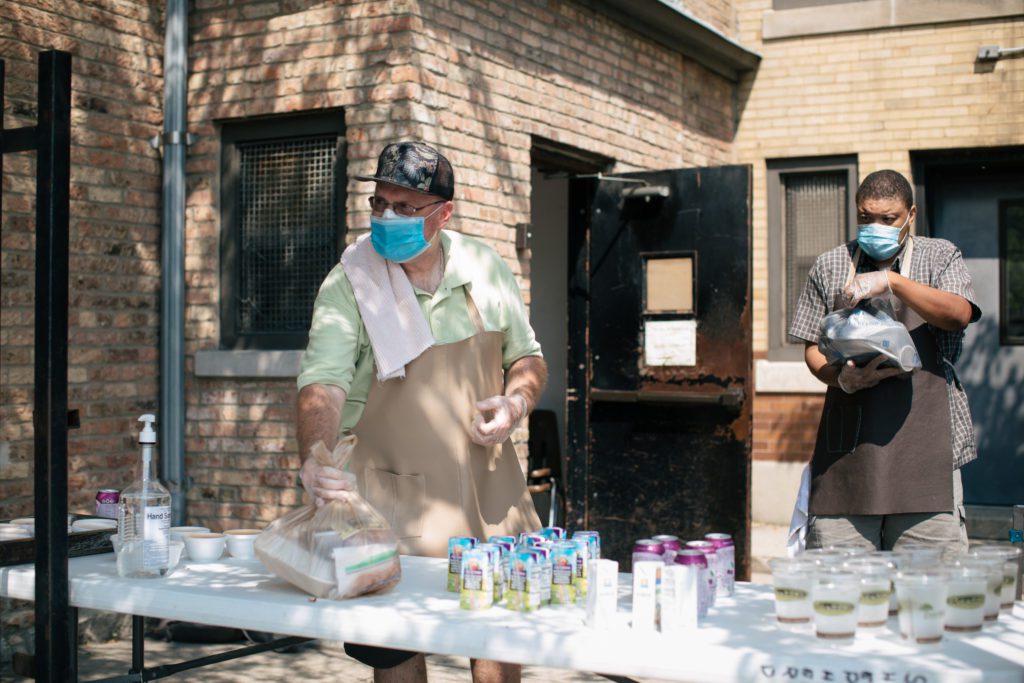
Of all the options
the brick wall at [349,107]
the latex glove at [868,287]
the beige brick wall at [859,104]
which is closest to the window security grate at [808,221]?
the beige brick wall at [859,104]

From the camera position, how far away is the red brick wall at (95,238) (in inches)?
242

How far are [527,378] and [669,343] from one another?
3893 mm

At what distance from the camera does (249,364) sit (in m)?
6.77

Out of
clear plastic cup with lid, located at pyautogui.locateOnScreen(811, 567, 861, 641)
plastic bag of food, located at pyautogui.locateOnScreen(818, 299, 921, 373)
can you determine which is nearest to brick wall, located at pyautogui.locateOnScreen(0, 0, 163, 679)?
plastic bag of food, located at pyautogui.locateOnScreen(818, 299, 921, 373)

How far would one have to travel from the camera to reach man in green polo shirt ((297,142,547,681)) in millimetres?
3693

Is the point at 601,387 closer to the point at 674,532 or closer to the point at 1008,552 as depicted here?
the point at 674,532

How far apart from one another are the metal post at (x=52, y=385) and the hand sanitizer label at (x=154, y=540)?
0.72 ft

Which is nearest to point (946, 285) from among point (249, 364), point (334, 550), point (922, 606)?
point (922, 606)

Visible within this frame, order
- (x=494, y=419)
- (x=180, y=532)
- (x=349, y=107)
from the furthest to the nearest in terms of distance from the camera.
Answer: (x=349, y=107), (x=180, y=532), (x=494, y=419)

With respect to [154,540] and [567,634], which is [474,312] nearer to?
[154,540]

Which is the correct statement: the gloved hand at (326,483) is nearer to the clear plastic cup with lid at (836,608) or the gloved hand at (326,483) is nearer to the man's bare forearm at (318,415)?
the man's bare forearm at (318,415)

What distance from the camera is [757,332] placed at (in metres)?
10.1

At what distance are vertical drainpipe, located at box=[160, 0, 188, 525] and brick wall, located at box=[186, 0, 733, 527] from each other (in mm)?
130

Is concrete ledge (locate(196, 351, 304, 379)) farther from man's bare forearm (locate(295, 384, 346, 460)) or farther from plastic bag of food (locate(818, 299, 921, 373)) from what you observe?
plastic bag of food (locate(818, 299, 921, 373))
